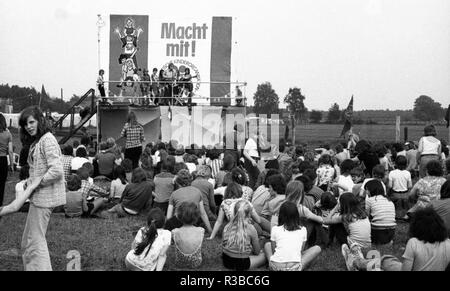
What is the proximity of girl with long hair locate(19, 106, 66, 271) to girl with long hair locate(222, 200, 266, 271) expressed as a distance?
2.28 meters

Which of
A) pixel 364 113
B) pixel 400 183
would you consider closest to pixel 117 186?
pixel 400 183

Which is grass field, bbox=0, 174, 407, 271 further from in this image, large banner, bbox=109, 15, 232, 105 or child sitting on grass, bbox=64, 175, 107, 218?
large banner, bbox=109, 15, 232, 105

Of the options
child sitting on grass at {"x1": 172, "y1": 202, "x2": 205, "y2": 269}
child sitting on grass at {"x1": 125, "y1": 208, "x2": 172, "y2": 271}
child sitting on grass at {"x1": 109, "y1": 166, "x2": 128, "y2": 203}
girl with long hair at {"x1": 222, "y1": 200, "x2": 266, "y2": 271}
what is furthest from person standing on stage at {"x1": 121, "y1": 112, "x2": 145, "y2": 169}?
child sitting on grass at {"x1": 125, "y1": 208, "x2": 172, "y2": 271}

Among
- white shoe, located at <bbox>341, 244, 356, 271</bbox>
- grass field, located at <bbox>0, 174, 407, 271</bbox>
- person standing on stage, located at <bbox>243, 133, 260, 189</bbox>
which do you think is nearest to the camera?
white shoe, located at <bbox>341, 244, 356, 271</bbox>

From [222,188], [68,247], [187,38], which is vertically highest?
[187,38]

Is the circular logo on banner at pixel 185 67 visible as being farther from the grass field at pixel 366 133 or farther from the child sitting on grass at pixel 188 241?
the child sitting on grass at pixel 188 241

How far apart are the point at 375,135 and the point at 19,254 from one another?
91.9 ft

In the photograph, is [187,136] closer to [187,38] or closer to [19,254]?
[187,38]

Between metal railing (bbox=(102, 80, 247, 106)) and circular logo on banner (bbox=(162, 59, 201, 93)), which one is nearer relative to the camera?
metal railing (bbox=(102, 80, 247, 106))

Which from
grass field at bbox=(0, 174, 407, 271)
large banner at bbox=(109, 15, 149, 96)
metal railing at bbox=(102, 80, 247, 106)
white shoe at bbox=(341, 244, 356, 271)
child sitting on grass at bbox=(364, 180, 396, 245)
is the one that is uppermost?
large banner at bbox=(109, 15, 149, 96)

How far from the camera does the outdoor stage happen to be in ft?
63.6
